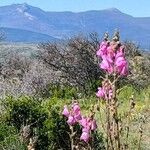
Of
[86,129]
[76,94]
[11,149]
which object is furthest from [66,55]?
[86,129]

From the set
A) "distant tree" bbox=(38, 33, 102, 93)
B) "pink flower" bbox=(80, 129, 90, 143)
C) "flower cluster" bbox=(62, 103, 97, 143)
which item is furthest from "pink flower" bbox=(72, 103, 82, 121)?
"distant tree" bbox=(38, 33, 102, 93)

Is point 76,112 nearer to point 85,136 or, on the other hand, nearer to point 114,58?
point 85,136

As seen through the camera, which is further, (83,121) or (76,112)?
(76,112)

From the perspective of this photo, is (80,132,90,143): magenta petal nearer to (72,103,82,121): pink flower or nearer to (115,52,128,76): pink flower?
(72,103,82,121): pink flower

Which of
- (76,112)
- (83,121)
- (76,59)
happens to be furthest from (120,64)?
(76,59)

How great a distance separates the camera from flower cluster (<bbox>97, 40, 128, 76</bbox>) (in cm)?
→ 491

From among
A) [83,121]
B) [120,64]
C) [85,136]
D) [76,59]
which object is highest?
[120,64]

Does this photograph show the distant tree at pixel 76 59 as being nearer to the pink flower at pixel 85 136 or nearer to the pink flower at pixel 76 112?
the pink flower at pixel 76 112

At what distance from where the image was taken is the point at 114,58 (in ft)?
16.3

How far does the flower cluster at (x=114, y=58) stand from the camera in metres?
4.91

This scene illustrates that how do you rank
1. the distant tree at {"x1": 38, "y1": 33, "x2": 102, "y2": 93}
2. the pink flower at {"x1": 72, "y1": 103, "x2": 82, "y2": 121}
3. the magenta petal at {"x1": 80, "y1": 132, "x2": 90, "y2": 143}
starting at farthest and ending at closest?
the distant tree at {"x1": 38, "y1": 33, "x2": 102, "y2": 93}, the pink flower at {"x1": 72, "y1": 103, "x2": 82, "y2": 121}, the magenta petal at {"x1": 80, "y1": 132, "x2": 90, "y2": 143}

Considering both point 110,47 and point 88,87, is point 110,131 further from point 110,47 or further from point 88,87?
point 88,87

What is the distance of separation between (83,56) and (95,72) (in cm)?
89

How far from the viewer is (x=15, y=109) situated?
35.7 ft
